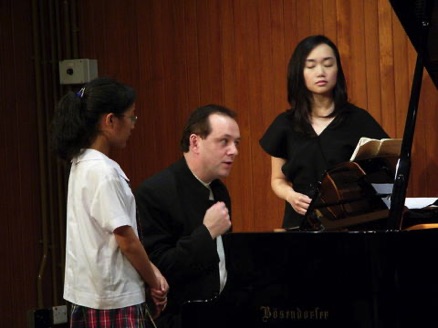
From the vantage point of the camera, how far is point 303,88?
411 centimetres

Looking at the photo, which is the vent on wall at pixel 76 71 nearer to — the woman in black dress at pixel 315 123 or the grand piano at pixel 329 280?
the woman in black dress at pixel 315 123

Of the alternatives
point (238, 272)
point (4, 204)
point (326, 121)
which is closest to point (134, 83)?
point (4, 204)

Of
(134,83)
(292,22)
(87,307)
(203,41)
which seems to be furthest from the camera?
(134,83)

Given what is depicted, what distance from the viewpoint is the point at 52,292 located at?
5.69 m

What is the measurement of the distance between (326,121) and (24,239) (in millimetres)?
2303

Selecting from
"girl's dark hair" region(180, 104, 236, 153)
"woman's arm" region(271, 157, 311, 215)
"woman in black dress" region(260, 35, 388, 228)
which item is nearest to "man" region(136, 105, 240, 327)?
"girl's dark hair" region(180, 104, 236, 153)

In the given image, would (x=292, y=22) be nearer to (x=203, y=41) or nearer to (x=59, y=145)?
(x=203, y=41)

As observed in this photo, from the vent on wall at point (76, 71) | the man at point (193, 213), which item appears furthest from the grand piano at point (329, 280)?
the vent on wall at point (76, 71)

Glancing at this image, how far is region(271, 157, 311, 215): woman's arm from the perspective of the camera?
383 centimetres

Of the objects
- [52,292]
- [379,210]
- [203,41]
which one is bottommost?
[52,292]

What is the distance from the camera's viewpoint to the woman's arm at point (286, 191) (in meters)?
3.83

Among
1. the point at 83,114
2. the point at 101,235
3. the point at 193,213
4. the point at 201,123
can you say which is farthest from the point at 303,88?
the point at 101,235

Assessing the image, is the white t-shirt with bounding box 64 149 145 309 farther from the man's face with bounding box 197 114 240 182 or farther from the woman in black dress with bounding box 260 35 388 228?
the woman in black dress with bounding box 260 35 388 228

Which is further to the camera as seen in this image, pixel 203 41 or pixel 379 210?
pixel 203 41
